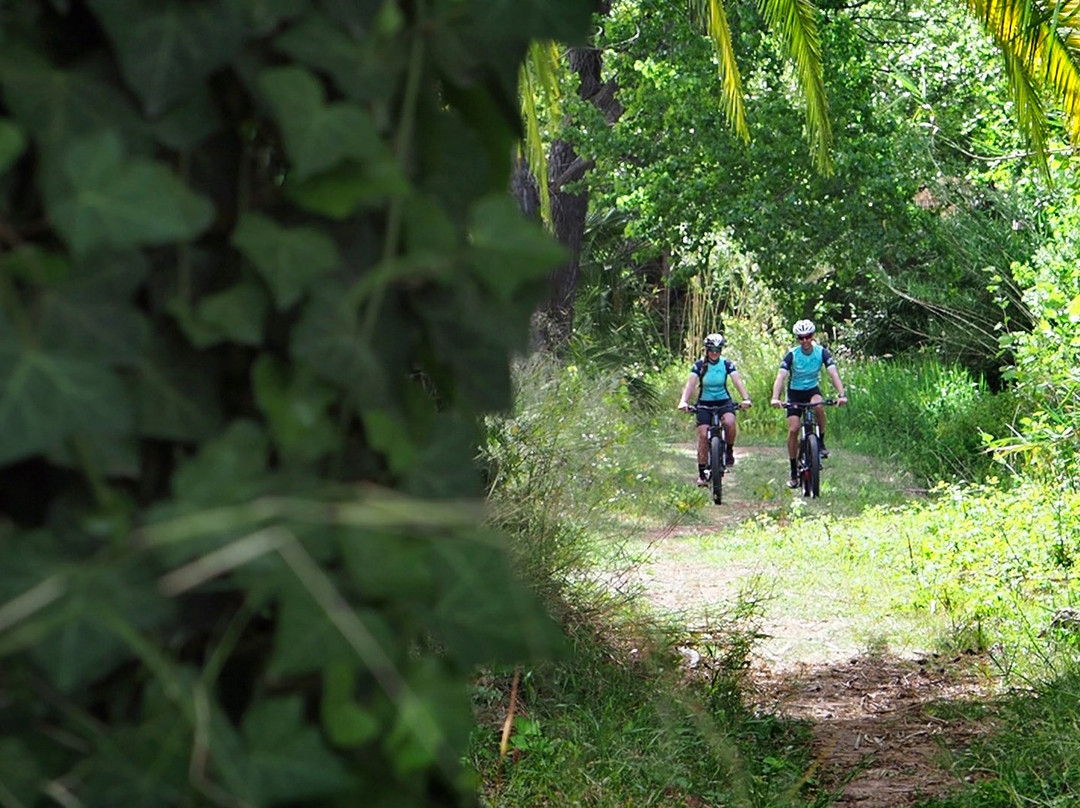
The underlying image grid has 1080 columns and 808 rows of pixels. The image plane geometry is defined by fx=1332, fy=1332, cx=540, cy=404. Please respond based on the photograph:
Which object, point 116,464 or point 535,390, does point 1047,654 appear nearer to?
point 535,390

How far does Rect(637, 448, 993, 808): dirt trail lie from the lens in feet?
15.8

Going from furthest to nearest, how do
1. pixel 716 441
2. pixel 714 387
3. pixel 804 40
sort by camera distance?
pixel 714 387, pixel 716 441, pixel 804 40

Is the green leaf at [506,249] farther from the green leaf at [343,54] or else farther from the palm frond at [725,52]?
the palm frond at [725,52]

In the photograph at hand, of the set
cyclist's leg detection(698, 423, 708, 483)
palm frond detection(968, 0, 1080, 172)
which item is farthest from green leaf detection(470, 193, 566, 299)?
cyclist's leg detection(698, 423, 708, 483)

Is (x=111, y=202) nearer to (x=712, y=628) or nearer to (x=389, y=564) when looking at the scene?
(x=389, y=564)

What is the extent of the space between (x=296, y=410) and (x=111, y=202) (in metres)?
0.15

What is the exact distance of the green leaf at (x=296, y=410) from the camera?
2.47 ft

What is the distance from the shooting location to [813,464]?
13.4 meters

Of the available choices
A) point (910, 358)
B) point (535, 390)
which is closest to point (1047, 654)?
point (535, 390)

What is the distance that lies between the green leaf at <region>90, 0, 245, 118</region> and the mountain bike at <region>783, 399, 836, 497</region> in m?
12.8

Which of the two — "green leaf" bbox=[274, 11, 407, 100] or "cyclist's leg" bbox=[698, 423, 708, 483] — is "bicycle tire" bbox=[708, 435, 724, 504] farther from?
"green leaf" bbox=[274, 11, 407, 100]

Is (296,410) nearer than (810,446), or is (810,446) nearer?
(296,410)

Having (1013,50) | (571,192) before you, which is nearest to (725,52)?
(1013,50)

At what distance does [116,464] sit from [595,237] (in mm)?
22561
